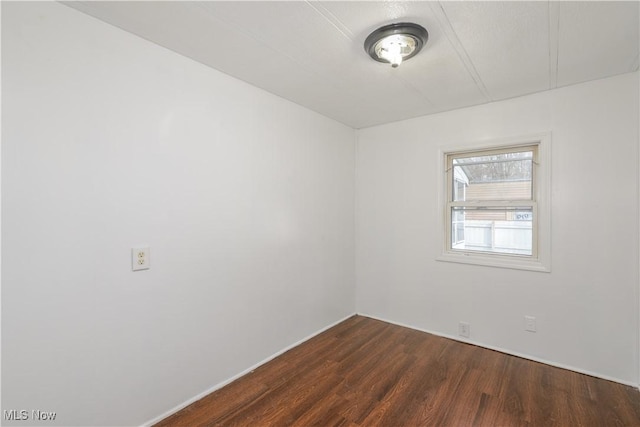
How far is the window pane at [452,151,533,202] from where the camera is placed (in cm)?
263

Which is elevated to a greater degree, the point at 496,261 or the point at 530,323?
the point at 496,261

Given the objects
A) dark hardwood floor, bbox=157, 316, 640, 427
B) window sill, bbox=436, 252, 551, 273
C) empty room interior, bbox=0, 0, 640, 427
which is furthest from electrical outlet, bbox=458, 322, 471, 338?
window sill, bbox=436, 252, 551, 273

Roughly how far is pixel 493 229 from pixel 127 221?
3.08m

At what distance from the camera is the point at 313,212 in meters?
3.00

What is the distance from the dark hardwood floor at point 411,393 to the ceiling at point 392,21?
2359mm

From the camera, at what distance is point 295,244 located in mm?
2791

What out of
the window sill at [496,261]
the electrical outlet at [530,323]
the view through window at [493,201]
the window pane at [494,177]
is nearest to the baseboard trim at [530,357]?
the electrical outlet at [530,323]

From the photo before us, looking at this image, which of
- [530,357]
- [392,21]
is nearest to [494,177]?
[530,357]

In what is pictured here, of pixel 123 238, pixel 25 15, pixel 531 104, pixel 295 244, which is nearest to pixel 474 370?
pixel 295 244

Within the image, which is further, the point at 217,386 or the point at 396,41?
the point at 217,386

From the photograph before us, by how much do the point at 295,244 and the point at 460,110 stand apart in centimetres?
215

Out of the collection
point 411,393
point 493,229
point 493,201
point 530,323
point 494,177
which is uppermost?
point 494,177

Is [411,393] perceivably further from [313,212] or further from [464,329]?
[313,212]

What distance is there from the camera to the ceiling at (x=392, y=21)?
1.47 metres
